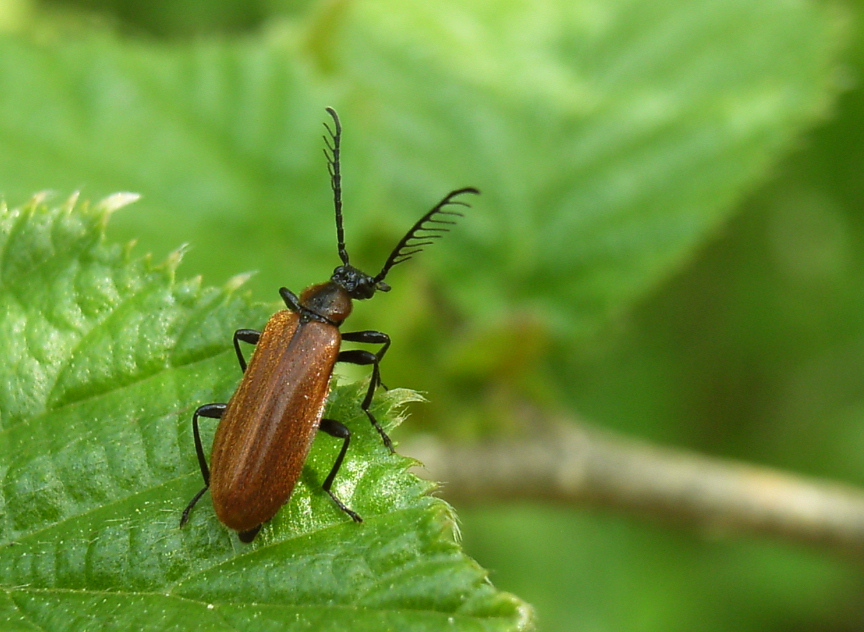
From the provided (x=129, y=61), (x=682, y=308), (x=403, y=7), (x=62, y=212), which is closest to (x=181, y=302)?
(x=62, y=212)

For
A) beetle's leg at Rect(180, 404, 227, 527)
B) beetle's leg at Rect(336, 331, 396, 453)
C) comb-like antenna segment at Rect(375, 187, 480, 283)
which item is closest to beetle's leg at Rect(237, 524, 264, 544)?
beetle's leg at Rect(180, 404, 227, 527)

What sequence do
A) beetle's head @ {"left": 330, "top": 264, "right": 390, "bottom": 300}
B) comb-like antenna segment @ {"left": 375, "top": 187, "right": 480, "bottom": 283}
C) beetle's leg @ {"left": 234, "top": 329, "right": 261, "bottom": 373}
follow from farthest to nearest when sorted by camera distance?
beetle's head @ {"left": 330, "top": 264, "right": 390, "bottom": 300} < comb-like antenna segment @ {"left": 375, "top": 187, "right": 480, "bottom": 283} < beetle's leg @ {"left": 234, "top": 329, "right": 261, "bottom": 373}

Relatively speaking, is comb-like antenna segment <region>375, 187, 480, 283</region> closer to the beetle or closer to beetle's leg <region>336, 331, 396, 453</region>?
the beetle

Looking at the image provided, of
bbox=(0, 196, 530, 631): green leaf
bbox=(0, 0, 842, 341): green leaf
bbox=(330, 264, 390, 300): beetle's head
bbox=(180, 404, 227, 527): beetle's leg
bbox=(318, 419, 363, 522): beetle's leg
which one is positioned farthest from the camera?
bbox=(0, 0, 842, 341): green leaf

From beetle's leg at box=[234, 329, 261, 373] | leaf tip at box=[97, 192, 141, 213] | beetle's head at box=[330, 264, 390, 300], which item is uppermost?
beetle's head at box=[330, 264, 390, 300]

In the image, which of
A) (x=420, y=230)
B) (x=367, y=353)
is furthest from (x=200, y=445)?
(x=420, y=230)

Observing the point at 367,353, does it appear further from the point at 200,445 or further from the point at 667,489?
the point at 667,489
